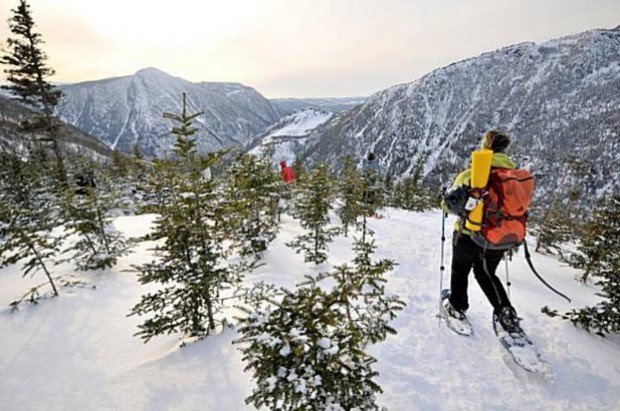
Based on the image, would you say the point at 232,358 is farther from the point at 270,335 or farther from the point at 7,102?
the point at 7,102

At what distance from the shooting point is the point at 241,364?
4.66 meters

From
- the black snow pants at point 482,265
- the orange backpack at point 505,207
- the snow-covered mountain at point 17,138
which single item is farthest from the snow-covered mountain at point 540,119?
the orange backpack at point 505,207

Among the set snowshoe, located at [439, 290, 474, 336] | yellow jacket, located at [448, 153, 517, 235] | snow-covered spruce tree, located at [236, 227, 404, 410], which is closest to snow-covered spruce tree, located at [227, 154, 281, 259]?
snowshoe, located at [439, 290, 474, 336]

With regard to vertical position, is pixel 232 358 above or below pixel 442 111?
below

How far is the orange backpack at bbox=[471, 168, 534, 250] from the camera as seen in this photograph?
161 inches

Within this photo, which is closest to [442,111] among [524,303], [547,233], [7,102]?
[547,233]

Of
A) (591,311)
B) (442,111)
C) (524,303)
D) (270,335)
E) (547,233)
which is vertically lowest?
(547,233)

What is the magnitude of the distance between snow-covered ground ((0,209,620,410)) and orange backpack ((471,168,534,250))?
1713 millimetres

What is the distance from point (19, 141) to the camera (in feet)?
356

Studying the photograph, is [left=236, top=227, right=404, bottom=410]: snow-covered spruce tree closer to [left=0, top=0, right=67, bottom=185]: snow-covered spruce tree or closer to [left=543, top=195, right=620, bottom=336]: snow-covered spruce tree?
[left=543, top=195, right=620, bottom=336]: snow-covered spruce tree

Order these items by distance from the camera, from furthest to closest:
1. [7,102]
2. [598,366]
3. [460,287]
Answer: [7,102], [460,287], [598,366]

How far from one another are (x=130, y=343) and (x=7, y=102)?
211197 millimetres

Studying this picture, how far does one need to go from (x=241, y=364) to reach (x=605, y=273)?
6.60 m

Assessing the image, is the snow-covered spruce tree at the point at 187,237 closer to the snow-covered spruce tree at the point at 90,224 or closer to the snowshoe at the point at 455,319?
the snowshoe at the point at 455,319
